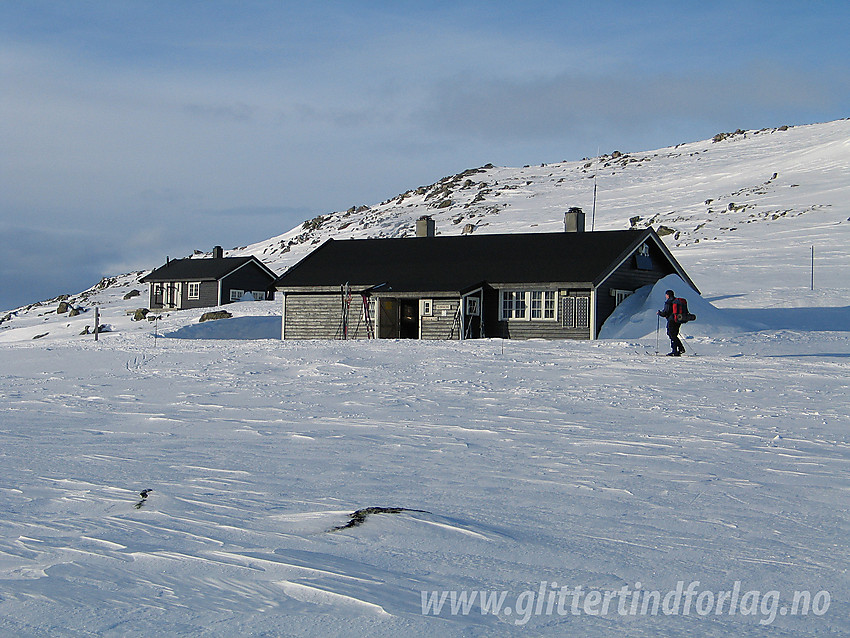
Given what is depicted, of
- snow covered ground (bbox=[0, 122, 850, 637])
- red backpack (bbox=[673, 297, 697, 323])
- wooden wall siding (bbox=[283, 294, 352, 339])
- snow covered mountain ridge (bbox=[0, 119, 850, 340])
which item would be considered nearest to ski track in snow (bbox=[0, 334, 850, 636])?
snow covered ground (bbox=[0, 122, 850, 637])

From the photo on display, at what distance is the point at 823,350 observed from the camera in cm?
2364

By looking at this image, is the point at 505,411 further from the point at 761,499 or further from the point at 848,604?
the point at 848,604

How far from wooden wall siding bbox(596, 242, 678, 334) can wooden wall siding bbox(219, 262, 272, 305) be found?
32519 millimetres

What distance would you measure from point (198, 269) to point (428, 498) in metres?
55.0

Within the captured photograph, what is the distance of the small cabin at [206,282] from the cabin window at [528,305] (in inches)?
1084

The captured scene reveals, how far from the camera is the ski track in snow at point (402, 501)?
4.82 metres

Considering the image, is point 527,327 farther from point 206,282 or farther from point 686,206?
point 686,206

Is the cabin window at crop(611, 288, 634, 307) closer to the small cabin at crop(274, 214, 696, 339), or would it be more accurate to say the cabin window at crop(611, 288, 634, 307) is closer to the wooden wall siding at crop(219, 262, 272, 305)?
the small cabin at crop(274, 214, 696, 339)

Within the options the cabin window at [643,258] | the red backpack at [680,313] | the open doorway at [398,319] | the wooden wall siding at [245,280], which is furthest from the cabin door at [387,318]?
the wooden wall siding at [245,280]

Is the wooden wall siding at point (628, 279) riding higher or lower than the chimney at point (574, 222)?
lower

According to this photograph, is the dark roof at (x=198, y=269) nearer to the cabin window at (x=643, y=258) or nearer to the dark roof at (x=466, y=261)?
the dark roof at (x=466, y=261)

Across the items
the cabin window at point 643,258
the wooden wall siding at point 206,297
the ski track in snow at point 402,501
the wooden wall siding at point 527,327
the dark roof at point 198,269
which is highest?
the dark roof at point 198,269

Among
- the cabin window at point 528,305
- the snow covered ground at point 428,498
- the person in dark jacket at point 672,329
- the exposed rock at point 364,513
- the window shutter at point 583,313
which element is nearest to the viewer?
the snow covered ground at point 428,498

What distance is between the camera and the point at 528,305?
103 feet
